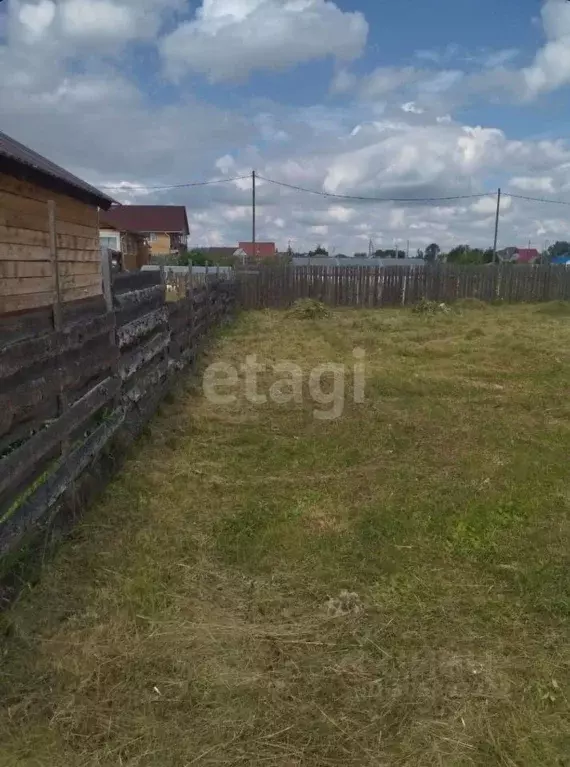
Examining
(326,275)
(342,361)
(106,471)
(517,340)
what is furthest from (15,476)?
(326,275)

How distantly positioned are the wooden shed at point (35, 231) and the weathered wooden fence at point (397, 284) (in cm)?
1161

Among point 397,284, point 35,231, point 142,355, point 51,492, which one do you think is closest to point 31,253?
point 35,231

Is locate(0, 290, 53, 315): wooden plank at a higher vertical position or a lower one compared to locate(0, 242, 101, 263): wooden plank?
lower

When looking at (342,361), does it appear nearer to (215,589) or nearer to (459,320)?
(215,589)

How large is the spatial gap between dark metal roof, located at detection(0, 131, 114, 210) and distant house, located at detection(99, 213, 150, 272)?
17599 mm

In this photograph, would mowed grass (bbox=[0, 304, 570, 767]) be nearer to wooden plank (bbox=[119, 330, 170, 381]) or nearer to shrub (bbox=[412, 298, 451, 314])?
wooden plank (bbox=[119, 330, 170, 381])

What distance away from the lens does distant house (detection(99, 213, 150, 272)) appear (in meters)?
26.2

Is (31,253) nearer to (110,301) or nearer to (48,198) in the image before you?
(48,198)

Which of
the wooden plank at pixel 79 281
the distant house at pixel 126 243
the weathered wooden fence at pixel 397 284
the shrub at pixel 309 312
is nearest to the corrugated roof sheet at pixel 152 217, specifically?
the distant house at pixel 126 243

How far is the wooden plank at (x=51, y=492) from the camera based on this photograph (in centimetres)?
270

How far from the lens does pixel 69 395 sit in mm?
3625

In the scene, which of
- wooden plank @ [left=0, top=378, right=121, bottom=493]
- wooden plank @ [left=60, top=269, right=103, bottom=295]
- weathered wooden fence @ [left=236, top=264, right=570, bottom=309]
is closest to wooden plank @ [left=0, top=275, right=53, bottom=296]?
wooden plank @ [left=60, top=269, right=103, bottom=295]

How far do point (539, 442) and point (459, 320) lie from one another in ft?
37.3

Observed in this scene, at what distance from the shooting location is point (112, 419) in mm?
4410
